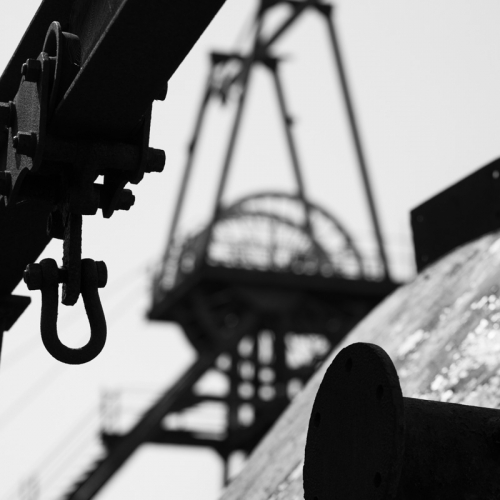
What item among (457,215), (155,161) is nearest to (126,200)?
(155,161)

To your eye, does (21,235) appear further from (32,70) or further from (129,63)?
(129,63)

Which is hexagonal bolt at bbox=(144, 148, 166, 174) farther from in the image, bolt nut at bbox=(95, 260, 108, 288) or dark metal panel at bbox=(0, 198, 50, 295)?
dark metal panel at bbox=(0, 198, 50, 295)

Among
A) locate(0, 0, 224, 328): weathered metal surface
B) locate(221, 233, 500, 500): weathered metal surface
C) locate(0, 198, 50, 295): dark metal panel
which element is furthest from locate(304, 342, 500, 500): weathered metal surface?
locate(221, 233, 500, 500): weathered metal surface

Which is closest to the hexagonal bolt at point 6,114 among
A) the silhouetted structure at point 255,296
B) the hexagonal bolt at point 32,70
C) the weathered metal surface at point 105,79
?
the weathered metal surface at point 105,79

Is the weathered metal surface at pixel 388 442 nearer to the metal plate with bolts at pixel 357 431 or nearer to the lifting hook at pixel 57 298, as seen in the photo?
the metal plate with bolts at pixel 357 431

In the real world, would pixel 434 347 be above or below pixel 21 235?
below

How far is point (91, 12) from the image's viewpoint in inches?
103

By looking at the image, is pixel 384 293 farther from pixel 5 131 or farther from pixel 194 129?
pixel 5 131

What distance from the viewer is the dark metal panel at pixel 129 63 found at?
7.52ft

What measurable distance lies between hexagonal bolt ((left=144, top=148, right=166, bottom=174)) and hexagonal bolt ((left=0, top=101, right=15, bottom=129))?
403 millimetres

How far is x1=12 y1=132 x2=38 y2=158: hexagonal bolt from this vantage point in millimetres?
2553

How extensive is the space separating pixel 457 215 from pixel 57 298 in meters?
3.09

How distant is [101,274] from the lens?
105 inches

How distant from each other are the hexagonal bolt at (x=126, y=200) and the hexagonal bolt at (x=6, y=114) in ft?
1.14
